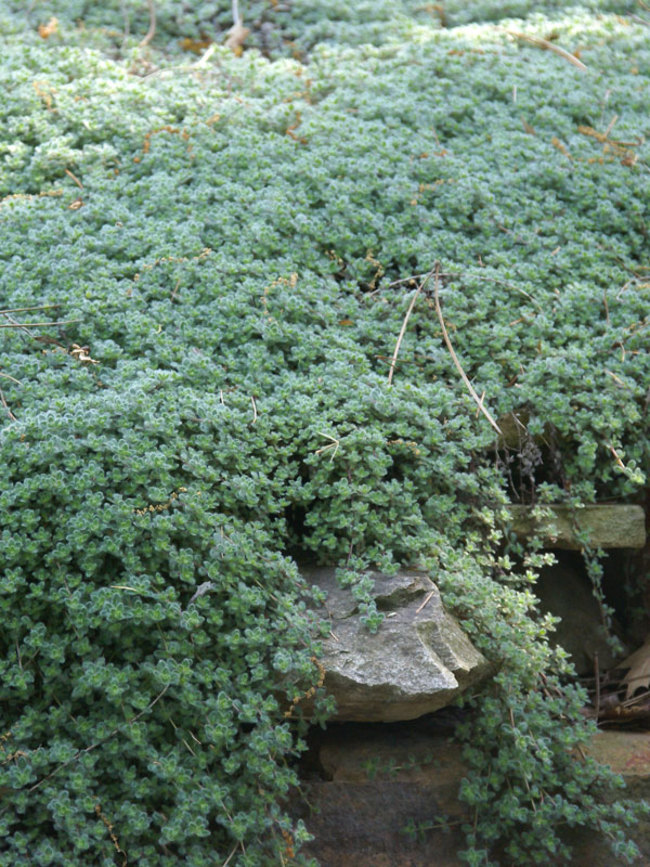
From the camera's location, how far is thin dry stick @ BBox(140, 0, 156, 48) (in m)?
5.33

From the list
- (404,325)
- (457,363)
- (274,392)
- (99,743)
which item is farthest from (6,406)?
(457,363)

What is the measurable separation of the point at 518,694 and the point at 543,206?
2.23 m

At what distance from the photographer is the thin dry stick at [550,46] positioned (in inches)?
194

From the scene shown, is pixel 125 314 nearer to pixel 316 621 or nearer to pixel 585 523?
pixel 316 621

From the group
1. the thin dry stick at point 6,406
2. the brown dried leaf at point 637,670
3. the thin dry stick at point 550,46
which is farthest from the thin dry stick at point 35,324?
the thin dry stick at point 550,46

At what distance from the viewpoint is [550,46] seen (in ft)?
16.5

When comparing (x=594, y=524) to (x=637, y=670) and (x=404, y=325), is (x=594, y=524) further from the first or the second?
(x=404, y=325)

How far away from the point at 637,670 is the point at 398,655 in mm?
1141

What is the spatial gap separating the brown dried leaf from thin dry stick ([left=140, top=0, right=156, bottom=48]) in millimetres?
4310

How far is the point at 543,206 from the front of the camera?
3.98 metres

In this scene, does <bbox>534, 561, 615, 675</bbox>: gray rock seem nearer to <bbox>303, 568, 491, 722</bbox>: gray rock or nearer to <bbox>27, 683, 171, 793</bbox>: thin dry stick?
<bbox>303, 568, 491, 722</bbox>: gray rock

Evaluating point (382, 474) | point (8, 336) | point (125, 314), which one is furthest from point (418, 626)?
point (8, 336)

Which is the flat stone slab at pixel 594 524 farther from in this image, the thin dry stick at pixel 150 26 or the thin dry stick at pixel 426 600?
the thin dry stick at pixel 150 26

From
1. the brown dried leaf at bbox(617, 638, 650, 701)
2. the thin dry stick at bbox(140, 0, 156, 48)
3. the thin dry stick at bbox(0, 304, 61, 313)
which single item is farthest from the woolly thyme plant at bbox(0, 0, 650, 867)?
the brown dried leaf at bbox(617, 638, 650, 701)
